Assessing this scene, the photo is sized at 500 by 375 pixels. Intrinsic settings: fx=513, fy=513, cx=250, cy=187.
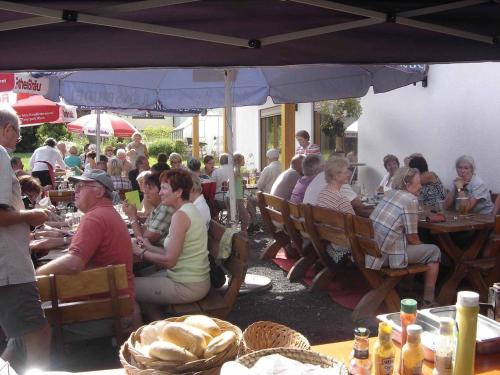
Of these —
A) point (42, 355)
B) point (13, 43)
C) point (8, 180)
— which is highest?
point (13, 43)

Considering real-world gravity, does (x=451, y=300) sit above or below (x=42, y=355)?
below

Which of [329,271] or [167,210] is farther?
[329,271]

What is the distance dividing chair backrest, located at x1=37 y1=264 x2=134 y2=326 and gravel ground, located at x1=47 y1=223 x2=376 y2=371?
59 cm

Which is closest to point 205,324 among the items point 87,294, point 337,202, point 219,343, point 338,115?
point 219,343

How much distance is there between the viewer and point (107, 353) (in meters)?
3.76

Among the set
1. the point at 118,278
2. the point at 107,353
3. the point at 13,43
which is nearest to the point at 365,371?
the point at 118,278

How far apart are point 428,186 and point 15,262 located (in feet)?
15.5

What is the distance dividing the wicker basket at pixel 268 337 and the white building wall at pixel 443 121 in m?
5.93

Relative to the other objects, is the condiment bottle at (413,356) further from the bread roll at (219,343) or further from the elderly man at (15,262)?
the elderly man at (15,262)

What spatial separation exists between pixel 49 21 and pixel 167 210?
2.36 m

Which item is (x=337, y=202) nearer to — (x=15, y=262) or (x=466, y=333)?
(x=15, y=262)

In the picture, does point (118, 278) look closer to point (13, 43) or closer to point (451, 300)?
point (13, 43)

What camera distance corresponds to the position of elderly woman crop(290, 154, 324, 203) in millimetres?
6137

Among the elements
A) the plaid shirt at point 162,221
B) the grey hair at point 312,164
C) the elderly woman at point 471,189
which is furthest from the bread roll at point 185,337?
the grey hair at point 312,164
